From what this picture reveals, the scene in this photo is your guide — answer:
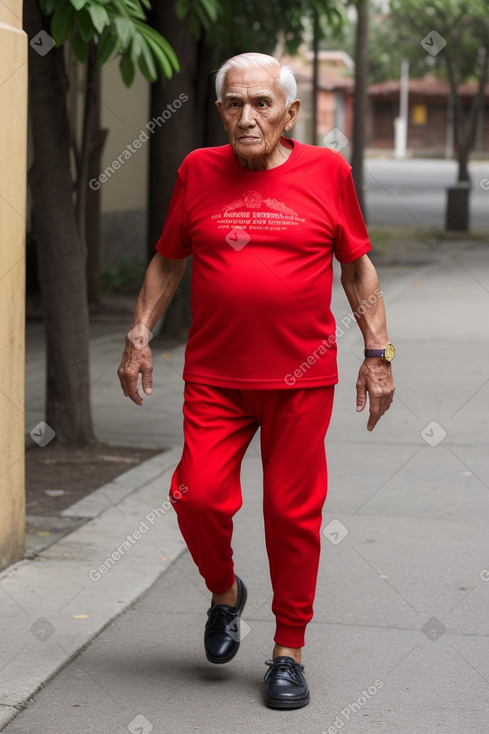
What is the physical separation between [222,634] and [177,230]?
136cm

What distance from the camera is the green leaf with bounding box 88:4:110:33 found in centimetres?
536

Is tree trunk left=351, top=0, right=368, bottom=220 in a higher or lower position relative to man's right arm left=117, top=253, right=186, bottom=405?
lower

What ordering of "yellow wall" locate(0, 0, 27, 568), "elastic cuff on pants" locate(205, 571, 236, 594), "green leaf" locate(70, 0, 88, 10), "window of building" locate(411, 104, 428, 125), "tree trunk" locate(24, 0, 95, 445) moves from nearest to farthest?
"elastic cuff on pants" locate(205, 571, 236, 594) < "yellow wall" locate(0, 0, 27, 568) < "green leaf" locate(70, 0, 88, 10) < "tree trunk" locate(24, 0, 95, 445) < "window of building" locate(411, 104, 428, 125)

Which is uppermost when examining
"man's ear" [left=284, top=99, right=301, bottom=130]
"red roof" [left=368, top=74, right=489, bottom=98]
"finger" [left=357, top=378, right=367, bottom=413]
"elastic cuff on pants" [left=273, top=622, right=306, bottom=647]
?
"man's ear" [left=284, top=99, right=301, bottom=130]

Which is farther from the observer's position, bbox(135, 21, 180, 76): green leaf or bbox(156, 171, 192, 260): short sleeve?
bbox(135, 21, 180, 76): green leaf

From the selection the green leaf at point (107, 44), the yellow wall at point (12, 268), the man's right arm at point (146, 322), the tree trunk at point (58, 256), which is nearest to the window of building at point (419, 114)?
the tree trunk at point (58, 256)

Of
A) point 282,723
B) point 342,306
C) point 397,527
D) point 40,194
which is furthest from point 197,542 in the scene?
point 342,306

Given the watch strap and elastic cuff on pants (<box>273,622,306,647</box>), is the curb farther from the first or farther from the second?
the watch strap

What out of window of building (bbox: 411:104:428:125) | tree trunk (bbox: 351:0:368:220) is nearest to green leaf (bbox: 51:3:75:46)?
tree trunk (bbox: 351:0:368:220)

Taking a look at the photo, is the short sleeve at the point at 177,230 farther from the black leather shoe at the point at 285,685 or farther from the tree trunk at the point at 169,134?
the tree trunk at the point at 169,134

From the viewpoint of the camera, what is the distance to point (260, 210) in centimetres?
386

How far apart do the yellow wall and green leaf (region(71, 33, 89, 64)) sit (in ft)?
2.94

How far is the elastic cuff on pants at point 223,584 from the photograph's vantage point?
4240mm

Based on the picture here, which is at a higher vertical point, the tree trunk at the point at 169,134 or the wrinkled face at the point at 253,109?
the wrinkled face at the point at 253,109
